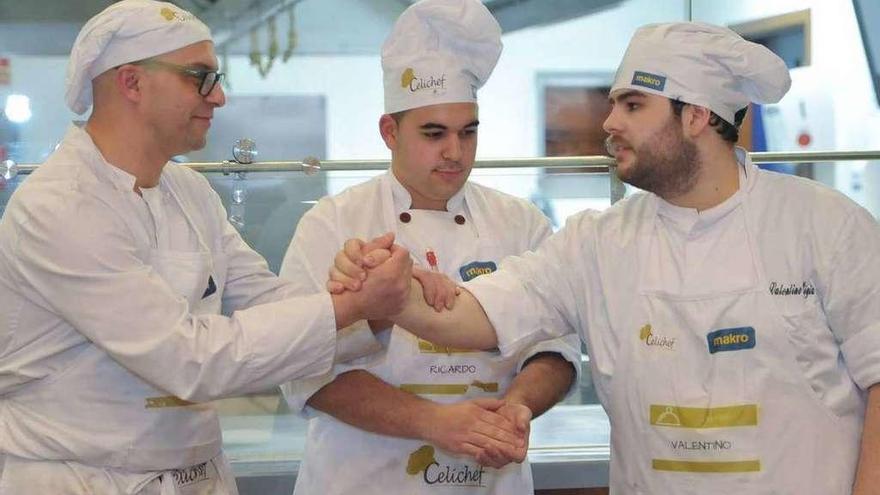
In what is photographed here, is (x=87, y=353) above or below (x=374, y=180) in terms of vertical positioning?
below

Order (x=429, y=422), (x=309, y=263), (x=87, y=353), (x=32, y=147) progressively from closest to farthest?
Result: (x=87, y=353), (x=429, y=422), (x=309, y=263), (x=32, y=147)

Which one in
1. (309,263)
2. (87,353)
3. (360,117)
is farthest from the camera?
(360,117)

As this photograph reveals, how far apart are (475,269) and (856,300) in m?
0.71

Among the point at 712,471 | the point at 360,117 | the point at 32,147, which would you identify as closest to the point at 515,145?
the point at 360,117

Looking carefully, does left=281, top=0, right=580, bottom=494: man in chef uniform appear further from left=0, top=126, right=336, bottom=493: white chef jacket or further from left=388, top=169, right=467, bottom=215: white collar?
left=0, top=126, right=336, bottom=493: white chef jacket

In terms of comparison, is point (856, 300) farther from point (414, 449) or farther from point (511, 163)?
point (511, 163)

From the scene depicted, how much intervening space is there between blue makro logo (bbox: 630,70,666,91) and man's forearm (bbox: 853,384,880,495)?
0.64m

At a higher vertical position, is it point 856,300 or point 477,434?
point 856,300

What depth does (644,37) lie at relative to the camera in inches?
89.4

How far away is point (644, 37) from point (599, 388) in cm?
65

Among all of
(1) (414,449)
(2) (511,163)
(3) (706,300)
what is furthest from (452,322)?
(2) (511,163)

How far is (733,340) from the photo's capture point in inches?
80.6

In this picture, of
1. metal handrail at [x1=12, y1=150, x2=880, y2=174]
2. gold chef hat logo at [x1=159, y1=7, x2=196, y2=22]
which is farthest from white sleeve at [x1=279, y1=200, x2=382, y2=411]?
metal handrail at [x1=12, y1=150, x2=880, y2=174]

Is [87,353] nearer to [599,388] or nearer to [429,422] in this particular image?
[429,422]
